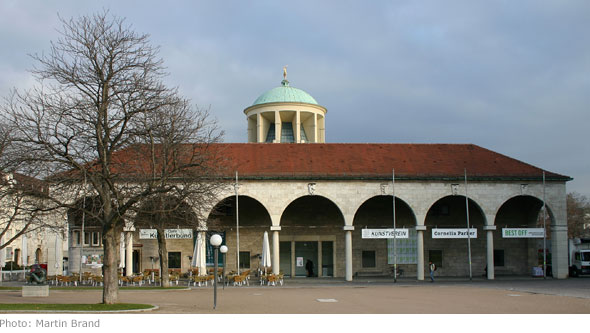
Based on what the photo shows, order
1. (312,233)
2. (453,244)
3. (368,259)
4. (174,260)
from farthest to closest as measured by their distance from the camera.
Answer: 1. (453,244)
2. (368,259)
3. (312,233)
4. (174,260)

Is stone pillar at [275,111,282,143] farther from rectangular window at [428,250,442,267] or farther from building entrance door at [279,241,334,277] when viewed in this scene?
rectangular window at [428,250,442,267]

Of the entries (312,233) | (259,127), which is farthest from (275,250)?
(259,127)

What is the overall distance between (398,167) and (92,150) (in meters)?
21.9

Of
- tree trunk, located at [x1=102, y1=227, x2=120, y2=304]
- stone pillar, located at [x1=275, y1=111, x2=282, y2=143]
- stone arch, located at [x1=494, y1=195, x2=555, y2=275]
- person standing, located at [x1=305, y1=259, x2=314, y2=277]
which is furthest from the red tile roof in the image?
tree trunk, located at [x1=102, y1=227, x2=120, y2=304]

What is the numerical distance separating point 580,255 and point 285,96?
80.1ft

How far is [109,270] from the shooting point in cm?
1859

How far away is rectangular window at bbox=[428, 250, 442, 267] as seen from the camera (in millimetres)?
40125

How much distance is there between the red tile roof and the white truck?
729cm

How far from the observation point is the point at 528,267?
4034cm

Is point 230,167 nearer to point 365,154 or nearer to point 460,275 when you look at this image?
point 365,154

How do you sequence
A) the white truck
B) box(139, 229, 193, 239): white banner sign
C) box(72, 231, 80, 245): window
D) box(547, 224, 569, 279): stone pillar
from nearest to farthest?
box(139, 229, 193, 239): white banner sign
box(547, 224, 569, 279): stone pillar
box(72, 231, 80, 245): window
the white truck

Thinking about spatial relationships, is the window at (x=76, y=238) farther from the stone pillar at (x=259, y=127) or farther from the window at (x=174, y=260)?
the stone pillar at (x=259, y=127)

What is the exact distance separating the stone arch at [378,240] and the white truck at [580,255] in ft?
37.3

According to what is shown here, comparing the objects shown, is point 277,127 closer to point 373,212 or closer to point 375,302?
point 373,212
